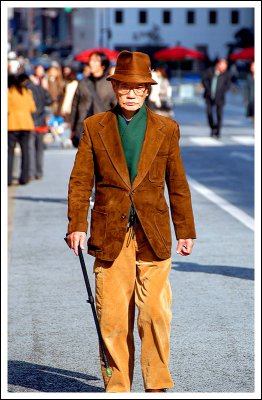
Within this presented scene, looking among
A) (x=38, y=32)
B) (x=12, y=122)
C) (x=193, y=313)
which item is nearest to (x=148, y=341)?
(x=193, y=313)

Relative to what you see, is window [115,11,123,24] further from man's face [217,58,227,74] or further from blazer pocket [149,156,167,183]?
blazer pocket [149,156,167,183]

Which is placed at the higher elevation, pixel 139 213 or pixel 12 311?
pixel 139 213

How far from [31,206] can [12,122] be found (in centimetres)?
286

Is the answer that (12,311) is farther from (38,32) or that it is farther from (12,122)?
(38,32)

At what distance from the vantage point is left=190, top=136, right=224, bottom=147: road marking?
96.6 feet

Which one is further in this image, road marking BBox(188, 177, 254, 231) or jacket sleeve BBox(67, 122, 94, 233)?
road marking BBox(188, 177, 254, 231)

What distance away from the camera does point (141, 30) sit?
156m

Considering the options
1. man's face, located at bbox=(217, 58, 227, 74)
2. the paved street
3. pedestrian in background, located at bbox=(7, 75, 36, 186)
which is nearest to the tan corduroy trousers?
the paved street

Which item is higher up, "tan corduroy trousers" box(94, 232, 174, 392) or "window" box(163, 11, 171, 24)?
"window" box(163, 11, 171, 24)

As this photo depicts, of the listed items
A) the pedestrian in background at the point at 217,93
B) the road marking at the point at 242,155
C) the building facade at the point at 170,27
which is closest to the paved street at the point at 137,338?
the road marking at the point at 242,155

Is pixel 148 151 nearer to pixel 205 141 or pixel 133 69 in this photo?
pixel 133 69

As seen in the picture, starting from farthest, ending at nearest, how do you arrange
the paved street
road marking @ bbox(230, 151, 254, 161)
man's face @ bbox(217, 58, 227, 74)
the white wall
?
1. the white wall
2. man's face @ bbox(217, 58, 227, 74)
3. road marking @ bbox(230, 151, 254, 161)
4. the paved street

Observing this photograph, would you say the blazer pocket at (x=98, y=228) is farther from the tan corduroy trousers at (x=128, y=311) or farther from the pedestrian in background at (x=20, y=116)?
the pedestrian in background at (x=20, y=116)

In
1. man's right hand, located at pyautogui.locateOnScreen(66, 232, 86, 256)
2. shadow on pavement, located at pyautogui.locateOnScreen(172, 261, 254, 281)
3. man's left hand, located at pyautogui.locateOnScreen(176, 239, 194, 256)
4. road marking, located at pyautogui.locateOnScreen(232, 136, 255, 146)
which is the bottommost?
road marking, located at pyautogui.locateOnScreen(232, 136, 255, 146)
